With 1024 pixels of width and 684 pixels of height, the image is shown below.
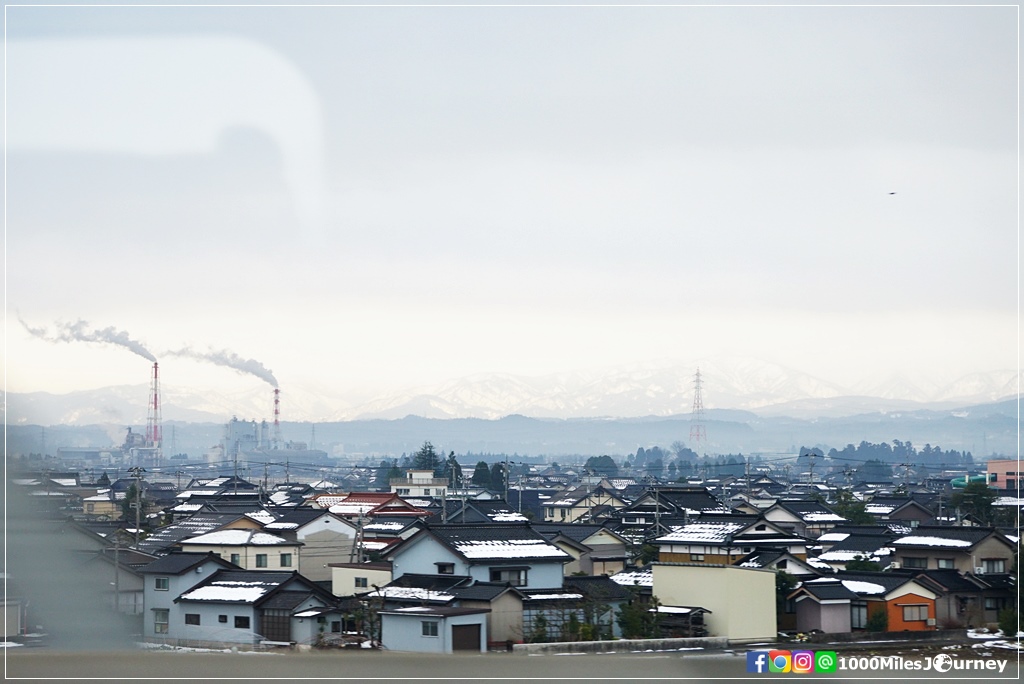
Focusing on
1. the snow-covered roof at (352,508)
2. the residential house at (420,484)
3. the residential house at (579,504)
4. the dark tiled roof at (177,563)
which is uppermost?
the dark tiled roof at (177,563)

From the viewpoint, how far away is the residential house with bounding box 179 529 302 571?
10484mm

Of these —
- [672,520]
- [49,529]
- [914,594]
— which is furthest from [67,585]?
[672,520]

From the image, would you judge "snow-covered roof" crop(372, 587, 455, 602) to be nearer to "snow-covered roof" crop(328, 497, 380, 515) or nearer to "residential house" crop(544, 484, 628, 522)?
"snow-covered roof" crop(328, 497, 380, 515)

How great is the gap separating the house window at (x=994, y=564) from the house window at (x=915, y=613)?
5.80 feet

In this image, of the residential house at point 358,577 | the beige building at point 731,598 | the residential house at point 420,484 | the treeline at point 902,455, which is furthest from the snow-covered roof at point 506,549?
the treeline at point 902,455

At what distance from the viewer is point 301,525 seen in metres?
12.8

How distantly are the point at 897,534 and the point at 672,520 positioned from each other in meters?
3.18

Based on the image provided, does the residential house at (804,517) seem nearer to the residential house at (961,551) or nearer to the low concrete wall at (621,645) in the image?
the residential house at (961,551)

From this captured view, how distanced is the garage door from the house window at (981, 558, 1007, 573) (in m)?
5.57

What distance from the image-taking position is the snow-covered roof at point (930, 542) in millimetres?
9875

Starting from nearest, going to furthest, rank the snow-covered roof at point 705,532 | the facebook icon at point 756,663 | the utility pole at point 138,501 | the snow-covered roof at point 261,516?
the facebook icon at point 756,663 → the snow-covered roof at point 705,532 → the snow-covered roof at point 261,516 → the utility pole at point 138,501

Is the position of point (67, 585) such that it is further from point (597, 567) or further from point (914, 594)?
point (597, 567)

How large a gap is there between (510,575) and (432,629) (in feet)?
5.17

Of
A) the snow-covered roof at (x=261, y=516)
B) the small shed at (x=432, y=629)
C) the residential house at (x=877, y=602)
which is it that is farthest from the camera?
the snow-covered roof at (x=261, y=516)
